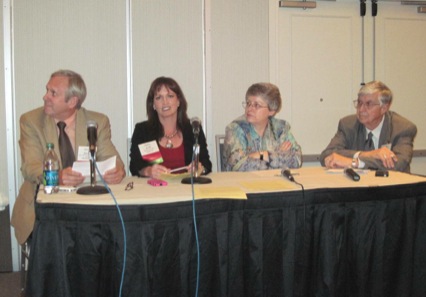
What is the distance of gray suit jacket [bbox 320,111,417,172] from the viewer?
9.49ft

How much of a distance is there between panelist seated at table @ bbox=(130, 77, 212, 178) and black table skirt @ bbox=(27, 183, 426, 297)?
36.6 inches

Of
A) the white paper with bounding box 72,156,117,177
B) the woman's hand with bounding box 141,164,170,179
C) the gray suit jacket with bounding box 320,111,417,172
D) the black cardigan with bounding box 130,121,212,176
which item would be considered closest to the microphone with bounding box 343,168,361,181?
the gray suit jacket with bounding box 320,111,417,172

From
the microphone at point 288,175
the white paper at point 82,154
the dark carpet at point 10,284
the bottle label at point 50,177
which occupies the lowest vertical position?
the dark carpet at point 10,284

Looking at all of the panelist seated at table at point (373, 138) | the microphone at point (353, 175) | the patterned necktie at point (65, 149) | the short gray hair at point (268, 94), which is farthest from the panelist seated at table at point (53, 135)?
the panelist seated at table at point (373, 138)

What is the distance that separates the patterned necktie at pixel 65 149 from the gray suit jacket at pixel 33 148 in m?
0.03

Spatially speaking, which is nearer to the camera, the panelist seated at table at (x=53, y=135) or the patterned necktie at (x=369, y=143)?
the panelist seated at table at (x=53, y=135)

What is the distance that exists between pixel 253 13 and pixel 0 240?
280 centimetres

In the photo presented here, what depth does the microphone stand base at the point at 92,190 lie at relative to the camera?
77.4 inches

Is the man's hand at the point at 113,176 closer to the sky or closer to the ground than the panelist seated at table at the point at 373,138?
closer to the ground

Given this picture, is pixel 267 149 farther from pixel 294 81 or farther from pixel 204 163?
pixel 294 81

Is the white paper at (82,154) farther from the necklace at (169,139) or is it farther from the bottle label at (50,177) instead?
the necklace at (169,139)

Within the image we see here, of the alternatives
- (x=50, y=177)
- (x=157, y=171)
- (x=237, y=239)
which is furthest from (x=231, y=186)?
(x=50, y=177)

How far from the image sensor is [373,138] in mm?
3111

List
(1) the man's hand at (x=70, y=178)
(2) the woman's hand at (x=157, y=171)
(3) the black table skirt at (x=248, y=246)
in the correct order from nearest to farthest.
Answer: (3) the black table skirt at (x=248, y=246) < (1) the man's hand at (x=70, y=178) < (2) the woman's hand at (x=157, y=171)
